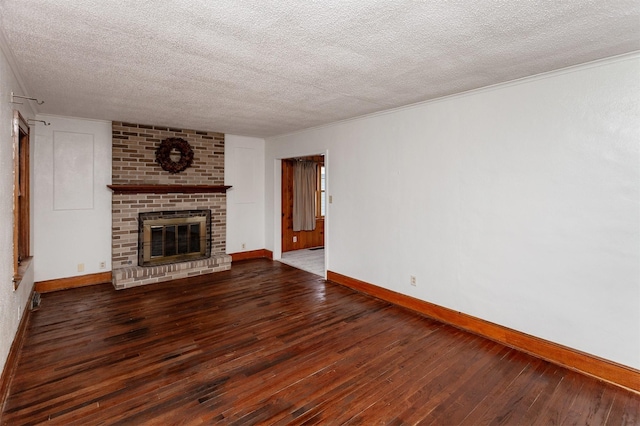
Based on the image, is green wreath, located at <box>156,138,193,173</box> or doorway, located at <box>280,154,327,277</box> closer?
green wreath, located at <box>156,138,193,173</box>

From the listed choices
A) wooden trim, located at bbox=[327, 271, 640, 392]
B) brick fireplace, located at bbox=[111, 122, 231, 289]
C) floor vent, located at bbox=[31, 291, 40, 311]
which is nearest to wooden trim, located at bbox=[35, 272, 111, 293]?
brick fireplace, located at bbox=[111, 122, 231, 289]

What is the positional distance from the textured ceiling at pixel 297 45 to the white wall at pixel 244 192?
2714 mm

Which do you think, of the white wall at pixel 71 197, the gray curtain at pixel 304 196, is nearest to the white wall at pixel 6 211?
the white wall at pixel 71 197

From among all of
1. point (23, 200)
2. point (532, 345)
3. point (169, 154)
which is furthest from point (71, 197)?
point (532, 345)

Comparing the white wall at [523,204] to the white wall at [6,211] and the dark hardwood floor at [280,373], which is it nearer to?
the dark hardwood floor at [280,373]

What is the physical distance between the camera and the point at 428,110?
148 inches

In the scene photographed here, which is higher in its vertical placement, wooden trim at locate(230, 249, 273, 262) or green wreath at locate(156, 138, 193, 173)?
green wreath at locate(156, 138, 193, 173)

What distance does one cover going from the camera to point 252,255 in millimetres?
6773

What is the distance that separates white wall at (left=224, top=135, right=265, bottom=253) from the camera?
20.9 ft

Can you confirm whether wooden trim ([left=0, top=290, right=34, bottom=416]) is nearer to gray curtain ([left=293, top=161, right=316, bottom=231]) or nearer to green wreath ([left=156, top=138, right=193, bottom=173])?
green wreath ([left=156, top=138, right=193, bottom=173])

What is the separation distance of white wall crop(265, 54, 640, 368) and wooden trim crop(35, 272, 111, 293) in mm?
4085

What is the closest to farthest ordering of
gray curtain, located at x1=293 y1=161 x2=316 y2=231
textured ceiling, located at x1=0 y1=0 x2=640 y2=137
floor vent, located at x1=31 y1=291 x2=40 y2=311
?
textured ceiling, located at x1=0 y1=0 x2=640 y2=137 → floor vent, located at x1=31 y1=291 x2=40 y2=311 → gray curtain, located at x1=293 y1=161 x2=316 y2=231

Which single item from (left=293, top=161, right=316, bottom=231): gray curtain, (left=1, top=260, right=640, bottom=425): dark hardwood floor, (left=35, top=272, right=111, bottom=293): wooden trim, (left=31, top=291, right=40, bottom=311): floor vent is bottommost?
(left=1, top=260, right=640, bottom=425): dark hardwood floor

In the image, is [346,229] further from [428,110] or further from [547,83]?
[547,83]
